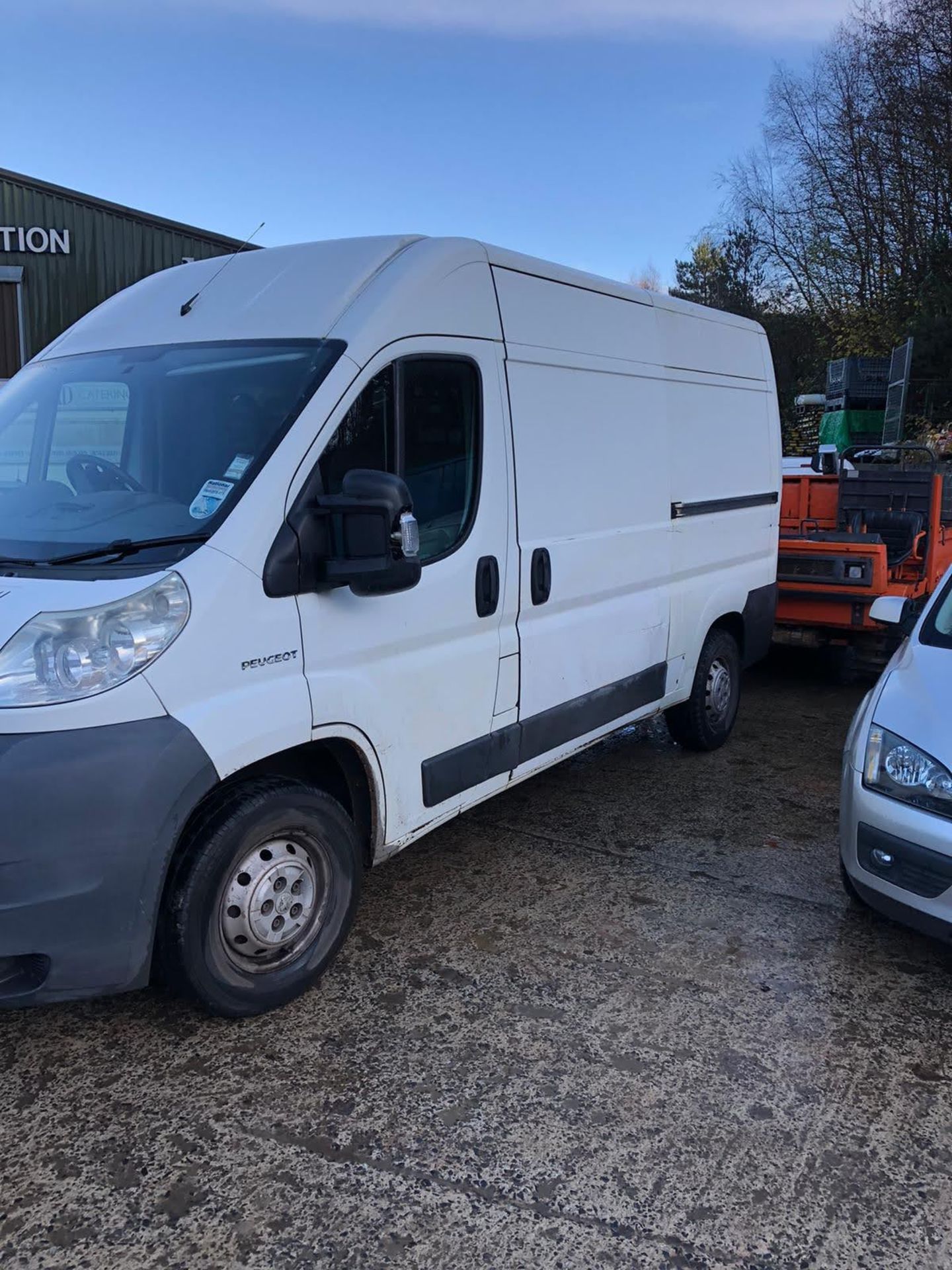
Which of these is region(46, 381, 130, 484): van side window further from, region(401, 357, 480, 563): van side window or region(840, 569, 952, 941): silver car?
region(840, 569, 952, 941): silver car

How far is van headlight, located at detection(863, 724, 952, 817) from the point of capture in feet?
10.7

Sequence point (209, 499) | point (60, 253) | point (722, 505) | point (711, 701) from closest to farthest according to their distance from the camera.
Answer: point (209, 499)
point (722, 505)
point (711, 701)
point (60, 253)

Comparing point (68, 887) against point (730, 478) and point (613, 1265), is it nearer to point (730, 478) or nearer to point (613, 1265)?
point (613, 1265)

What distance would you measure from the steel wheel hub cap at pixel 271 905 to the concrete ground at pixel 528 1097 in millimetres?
253

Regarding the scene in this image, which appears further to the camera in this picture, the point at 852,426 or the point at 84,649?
the point at 852,426

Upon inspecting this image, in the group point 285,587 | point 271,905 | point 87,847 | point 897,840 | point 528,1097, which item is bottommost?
point 528,1097

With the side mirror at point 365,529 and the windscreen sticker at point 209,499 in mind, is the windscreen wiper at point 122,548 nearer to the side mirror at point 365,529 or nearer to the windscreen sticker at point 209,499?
the windscreen sticker at point 209,499

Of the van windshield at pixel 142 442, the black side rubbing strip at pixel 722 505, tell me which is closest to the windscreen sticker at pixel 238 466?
the van windshield at pixel 142 442

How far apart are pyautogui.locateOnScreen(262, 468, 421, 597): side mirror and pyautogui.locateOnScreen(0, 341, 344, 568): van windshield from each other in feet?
0.68

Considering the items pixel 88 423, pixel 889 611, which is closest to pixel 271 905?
pixel 88 423

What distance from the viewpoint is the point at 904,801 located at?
335cm

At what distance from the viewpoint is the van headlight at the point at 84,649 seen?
2.53m

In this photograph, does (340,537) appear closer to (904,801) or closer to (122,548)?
(122,548)

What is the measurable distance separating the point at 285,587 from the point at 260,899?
958 millimetres
